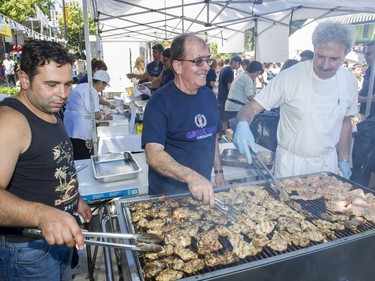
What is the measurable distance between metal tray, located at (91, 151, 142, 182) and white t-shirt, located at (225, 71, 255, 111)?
15.9 feet

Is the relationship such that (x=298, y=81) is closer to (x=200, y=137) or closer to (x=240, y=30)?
(x=200, y=137)

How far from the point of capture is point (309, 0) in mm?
5070

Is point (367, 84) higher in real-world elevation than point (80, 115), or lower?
higher

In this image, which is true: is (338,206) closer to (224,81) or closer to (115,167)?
→ (115,167)

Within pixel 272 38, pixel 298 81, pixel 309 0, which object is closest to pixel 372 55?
pixel 309 0

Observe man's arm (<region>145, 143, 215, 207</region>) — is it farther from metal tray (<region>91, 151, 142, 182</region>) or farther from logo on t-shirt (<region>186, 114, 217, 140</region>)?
metal tray (<region>91, 151, 142, 182</region>)

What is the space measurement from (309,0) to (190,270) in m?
5.15

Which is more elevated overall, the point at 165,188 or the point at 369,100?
the point at 369,100

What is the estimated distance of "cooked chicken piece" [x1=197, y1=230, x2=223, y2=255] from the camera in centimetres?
182

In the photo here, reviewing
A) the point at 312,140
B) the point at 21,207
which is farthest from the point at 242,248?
the point at 312,140

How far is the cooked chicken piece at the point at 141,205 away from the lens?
2225mm

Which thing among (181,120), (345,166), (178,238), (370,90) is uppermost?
(370,90)

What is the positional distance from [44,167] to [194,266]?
1102 mm

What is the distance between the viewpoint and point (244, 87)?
788cm
